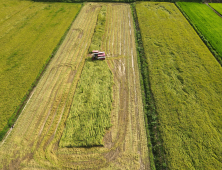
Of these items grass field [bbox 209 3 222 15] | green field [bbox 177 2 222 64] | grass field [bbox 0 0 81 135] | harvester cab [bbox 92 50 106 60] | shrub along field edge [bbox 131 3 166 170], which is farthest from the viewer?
grass field [bbox 209 3 222 15]

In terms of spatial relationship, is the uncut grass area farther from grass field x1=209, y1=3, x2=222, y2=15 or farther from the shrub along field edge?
grass field x1=209, y1=3, x2=222, y2=15

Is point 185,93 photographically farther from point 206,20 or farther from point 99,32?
point 206,20

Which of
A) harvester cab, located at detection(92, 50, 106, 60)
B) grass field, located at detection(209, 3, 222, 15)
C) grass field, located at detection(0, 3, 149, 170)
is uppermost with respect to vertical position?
grass field, located at detection(209, 3, 222, 15)

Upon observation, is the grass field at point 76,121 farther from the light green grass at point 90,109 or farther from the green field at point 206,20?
the green field at point 206,20

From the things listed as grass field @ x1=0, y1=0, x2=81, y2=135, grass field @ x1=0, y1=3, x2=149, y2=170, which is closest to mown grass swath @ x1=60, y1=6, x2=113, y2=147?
grass field @ x1=0, y1=3, x2=149, y2=170

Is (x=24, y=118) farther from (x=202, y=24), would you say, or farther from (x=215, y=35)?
(x=202, y=24)

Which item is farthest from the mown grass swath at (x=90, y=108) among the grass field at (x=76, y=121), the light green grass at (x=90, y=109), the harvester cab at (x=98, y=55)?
the harvester cab at (x=98, y=55)
